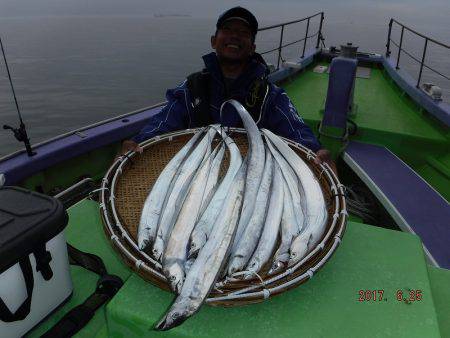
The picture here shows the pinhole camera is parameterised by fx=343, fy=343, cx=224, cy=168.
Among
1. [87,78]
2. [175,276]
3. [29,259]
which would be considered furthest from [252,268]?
[87,78]

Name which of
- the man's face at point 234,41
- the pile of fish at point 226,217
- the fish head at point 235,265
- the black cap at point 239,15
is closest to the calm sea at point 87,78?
the man's face at point 234,41

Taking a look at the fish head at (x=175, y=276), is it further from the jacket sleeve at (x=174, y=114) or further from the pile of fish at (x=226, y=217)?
the jacket sleeve at (x=174, y=114)

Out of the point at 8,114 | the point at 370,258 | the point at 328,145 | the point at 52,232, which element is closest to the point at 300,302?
the point at 370,258

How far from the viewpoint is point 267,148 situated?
2.96m

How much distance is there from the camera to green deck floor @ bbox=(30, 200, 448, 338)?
6.18ft

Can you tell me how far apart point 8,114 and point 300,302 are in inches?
771

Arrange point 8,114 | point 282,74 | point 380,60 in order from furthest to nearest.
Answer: point 8,114 < point 380,60 < point 282,74

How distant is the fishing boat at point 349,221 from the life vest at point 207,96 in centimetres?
142

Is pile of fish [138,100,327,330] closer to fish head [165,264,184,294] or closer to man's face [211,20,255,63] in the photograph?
fish head [165,264,184,294]

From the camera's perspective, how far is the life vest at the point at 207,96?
13.4 feet

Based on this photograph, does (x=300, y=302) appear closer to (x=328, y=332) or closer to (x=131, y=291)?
(x=328, y=332)

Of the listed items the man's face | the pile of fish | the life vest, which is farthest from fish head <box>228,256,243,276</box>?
the man's face

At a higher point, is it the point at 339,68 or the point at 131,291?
the point at 339,68

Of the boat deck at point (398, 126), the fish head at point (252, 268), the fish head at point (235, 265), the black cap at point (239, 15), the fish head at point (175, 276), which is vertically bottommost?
the boat deck at point (398, 126)
